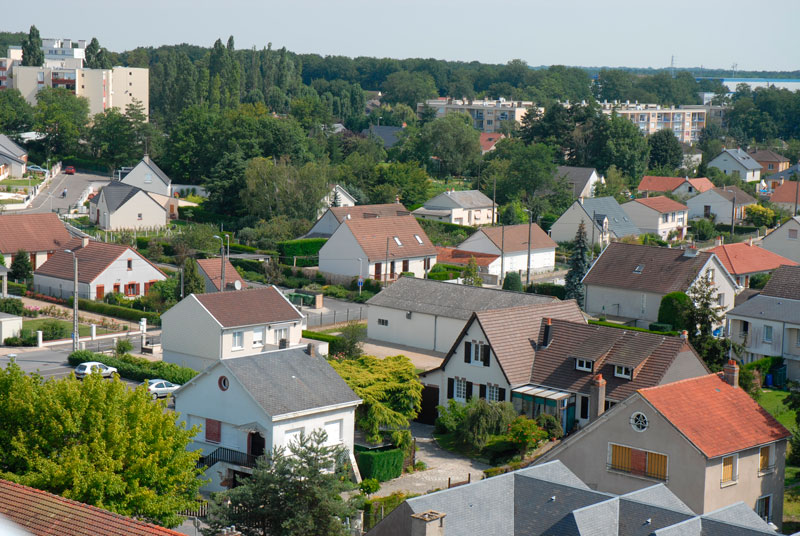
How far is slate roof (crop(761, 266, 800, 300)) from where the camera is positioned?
1863 inches

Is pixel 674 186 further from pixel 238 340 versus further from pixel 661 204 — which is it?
pixel 238 340

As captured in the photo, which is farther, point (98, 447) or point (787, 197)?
Answer: point (787, 197)

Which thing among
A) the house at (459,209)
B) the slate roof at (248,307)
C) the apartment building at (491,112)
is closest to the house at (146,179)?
the house at (459,209)

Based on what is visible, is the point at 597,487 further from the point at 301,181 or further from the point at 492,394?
the point at 301,181

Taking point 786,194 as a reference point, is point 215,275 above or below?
below

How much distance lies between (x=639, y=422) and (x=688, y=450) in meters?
1.43

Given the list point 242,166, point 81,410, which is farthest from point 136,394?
point 242,166

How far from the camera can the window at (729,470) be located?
26859 millimetres

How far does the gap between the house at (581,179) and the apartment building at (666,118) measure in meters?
48.6

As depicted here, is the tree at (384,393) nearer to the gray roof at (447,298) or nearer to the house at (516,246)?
the gray roof at (447,298)

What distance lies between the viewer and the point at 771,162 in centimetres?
12569

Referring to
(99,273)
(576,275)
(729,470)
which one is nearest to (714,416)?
(729,470)

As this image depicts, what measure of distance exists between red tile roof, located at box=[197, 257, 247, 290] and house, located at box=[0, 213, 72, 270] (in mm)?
11032

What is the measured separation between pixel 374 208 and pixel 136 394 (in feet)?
167
